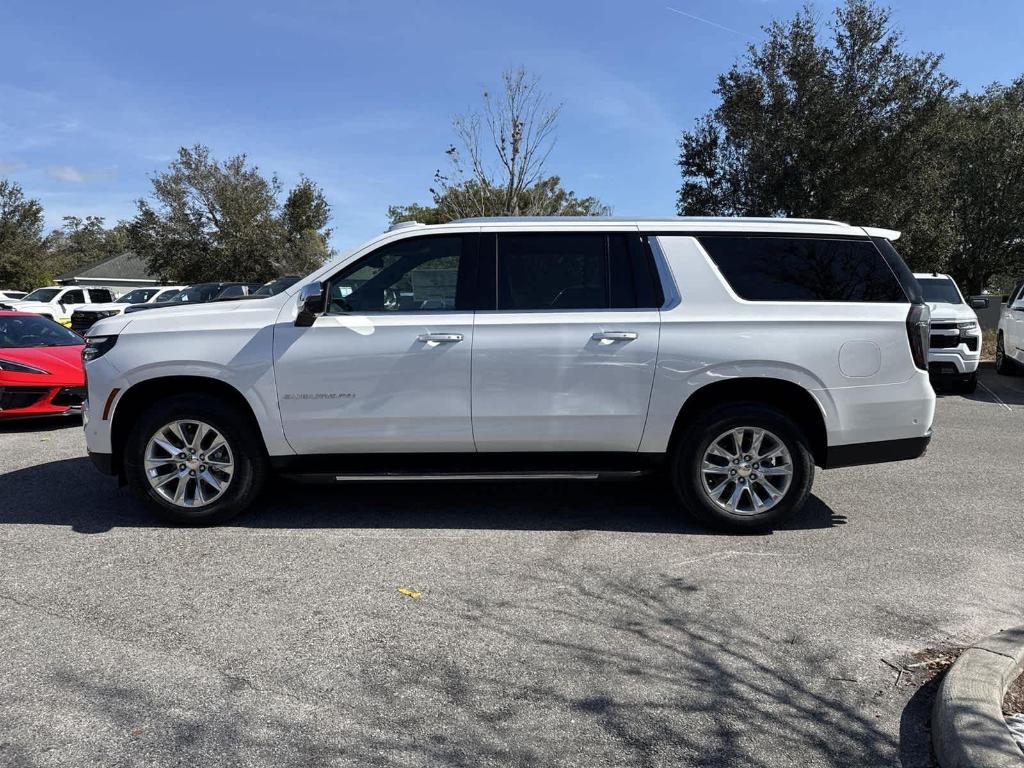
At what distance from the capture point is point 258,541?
5191mm

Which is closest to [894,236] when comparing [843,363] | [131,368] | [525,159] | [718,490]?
[843,363]

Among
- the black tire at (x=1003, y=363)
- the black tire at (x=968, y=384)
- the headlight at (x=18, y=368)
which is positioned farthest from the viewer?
the black tire at (x=1003, y=363)

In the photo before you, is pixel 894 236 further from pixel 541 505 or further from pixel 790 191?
pixel 790 191

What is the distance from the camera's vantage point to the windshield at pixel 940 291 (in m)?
12.8

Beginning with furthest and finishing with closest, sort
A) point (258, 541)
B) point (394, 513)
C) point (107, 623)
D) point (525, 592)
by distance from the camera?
point (394, 513) → point (258, 541) → point (525, 592) → point (107, 623)

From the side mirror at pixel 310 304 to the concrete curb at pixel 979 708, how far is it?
12.8 ft

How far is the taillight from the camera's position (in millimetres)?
5248

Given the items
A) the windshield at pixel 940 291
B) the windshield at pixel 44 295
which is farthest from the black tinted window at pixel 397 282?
the windshield at pixel 44 295

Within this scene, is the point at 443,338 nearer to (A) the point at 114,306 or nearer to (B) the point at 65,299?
(A) the point at 114,306

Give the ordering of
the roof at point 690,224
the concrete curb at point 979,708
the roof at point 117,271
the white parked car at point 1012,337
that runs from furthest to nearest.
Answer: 1. the roof at point 117,271
2. the white parked car at point 1012,337
3. the roof at point 690,224
4. the concrete curb at point 979,708

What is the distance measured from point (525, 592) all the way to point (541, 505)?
1.74m

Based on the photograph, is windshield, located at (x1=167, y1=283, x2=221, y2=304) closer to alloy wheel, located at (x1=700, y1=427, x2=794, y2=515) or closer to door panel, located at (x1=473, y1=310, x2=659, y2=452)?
door panel, located at (x1=473, y1=310, x2=659, y2=452)

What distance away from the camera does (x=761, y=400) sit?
17.7 feet

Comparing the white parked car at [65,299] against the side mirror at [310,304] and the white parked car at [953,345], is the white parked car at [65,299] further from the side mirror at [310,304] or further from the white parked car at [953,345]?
the white parked car at [953,345]
